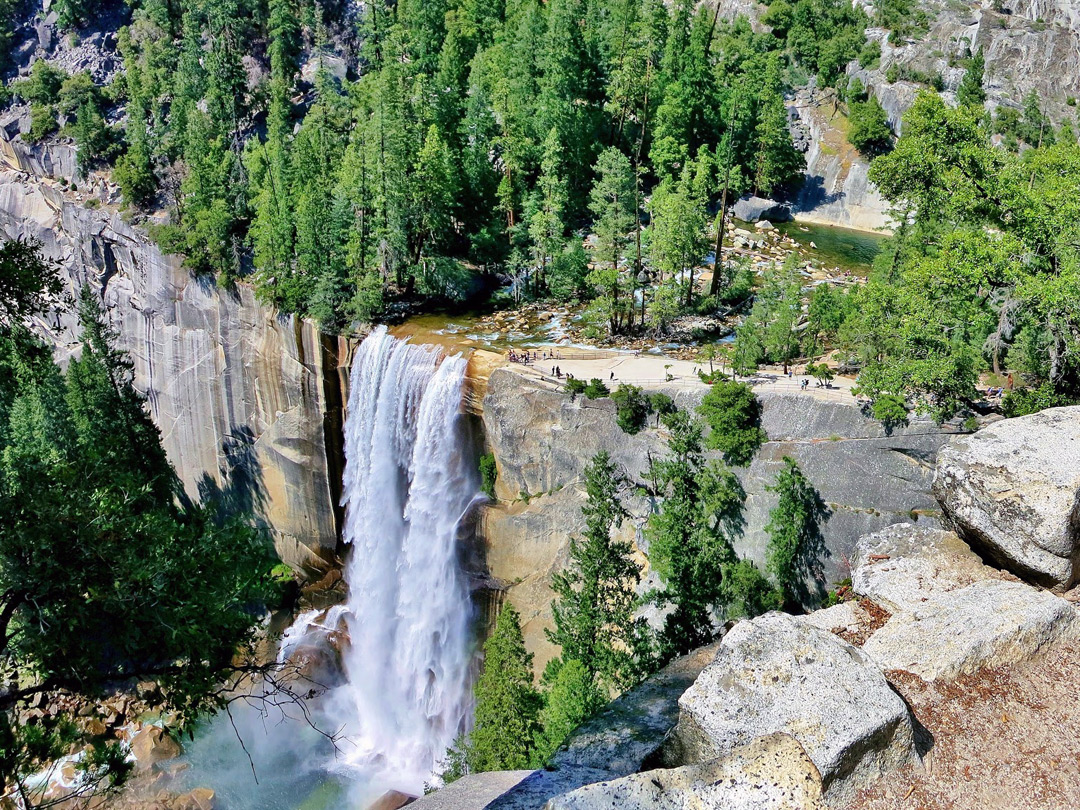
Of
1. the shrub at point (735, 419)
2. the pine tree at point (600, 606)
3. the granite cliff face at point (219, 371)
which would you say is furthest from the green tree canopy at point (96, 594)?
the granite cliff face at point (219, 371)

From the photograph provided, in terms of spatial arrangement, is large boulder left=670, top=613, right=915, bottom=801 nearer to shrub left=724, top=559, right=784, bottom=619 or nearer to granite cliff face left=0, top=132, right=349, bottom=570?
shrub left=724, top=559, right=784, bottom=619

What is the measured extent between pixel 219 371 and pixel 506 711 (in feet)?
90.3

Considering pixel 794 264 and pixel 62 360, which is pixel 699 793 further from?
pixel 62 360

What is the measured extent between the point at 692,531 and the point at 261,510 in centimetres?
2560

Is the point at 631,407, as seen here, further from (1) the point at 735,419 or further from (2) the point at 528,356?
(2) the point at 528,356

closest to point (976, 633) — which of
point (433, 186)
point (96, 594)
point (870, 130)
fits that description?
point (96, 594)

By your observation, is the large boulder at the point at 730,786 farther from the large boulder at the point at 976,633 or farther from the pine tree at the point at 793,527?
the pine tree at the point at 793,527

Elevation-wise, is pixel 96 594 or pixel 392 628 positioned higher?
pixel 96 594

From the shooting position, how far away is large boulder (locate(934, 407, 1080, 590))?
15.2 metres

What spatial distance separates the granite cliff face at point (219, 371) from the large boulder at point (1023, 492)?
89.1ft

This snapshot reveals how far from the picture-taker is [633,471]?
2969cm

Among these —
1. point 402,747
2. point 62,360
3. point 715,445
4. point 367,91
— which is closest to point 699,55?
point 367,91

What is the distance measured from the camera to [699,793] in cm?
867

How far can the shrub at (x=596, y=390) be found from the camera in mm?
29312
